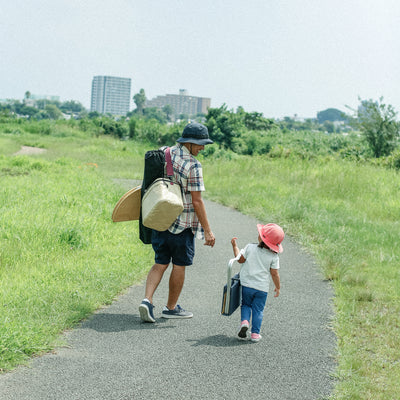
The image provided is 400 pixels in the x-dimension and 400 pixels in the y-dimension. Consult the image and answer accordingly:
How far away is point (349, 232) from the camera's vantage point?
9805 millimetres

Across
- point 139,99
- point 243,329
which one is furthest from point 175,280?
point 139,99

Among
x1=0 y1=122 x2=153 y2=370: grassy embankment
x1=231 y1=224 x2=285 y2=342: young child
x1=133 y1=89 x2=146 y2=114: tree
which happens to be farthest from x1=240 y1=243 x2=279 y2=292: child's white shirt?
x1=133 y1=89 x2=146 y2=114: tree

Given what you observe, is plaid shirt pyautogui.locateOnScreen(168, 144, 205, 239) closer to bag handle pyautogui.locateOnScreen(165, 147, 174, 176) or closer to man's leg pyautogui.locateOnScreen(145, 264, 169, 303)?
bag handle pyautogui.locateOnScreen(165, 147, 174, 176)

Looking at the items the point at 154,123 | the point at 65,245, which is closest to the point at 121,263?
the point at 65,245

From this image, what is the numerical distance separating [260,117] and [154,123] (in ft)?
47.8

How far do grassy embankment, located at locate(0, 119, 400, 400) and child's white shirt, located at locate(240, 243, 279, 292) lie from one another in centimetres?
85

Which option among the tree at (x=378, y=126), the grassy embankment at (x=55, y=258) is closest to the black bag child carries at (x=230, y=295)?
the grassy embankment at (x=55, y=258)

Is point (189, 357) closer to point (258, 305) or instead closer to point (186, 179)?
point (258, 305)

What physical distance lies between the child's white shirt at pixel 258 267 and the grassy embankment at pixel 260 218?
855mm

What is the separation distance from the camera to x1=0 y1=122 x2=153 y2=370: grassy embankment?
448 cm

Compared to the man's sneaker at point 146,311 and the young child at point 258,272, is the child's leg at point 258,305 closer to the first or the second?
the young child at point 258,272

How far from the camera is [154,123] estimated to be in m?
44.0

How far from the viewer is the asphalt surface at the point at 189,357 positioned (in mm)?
3607

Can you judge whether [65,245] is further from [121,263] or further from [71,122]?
[71,122]
